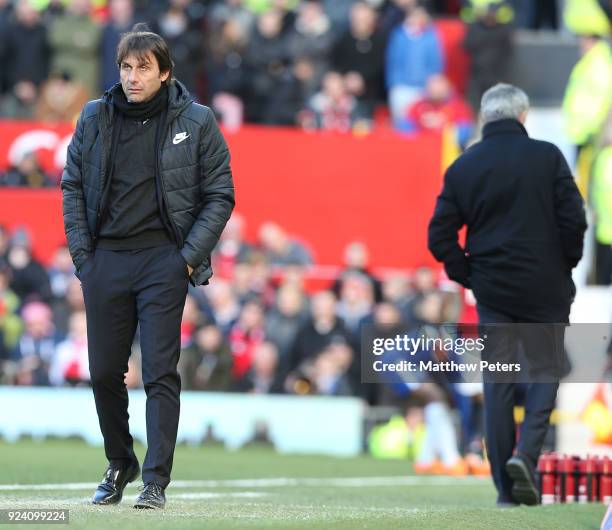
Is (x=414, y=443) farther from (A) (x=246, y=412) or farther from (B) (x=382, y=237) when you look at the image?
(B) (x=382, y=237)

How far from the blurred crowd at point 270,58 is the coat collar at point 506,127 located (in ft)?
39.7

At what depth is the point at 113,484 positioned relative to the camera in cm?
834

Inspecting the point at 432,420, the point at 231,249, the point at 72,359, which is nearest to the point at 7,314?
the point at 72,359

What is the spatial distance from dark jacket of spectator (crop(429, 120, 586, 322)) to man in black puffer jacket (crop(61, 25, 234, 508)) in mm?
2097

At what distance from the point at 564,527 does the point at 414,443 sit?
855cm

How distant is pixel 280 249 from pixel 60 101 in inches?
141

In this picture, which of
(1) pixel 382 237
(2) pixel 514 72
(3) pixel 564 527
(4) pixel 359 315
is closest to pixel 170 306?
(3) pixel 564 527

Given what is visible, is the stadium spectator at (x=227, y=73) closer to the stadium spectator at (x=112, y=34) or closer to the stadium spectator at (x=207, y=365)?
the stadium spectator at (x=112, y=34)

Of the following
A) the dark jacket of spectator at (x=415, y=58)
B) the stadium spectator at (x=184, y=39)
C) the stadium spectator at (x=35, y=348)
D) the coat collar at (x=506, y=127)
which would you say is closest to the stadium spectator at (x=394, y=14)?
the dark jacket of spectator at (x=415, y=58)

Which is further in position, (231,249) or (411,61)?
(411,61)

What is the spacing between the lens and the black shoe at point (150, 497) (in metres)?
8.05

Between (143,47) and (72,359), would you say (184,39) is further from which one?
(143,47)

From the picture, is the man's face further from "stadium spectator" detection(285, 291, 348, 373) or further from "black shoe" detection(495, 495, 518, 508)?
"stadium spectator" detection(285, 291, 348, 373)

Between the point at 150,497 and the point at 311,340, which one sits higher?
the point at 311,340
